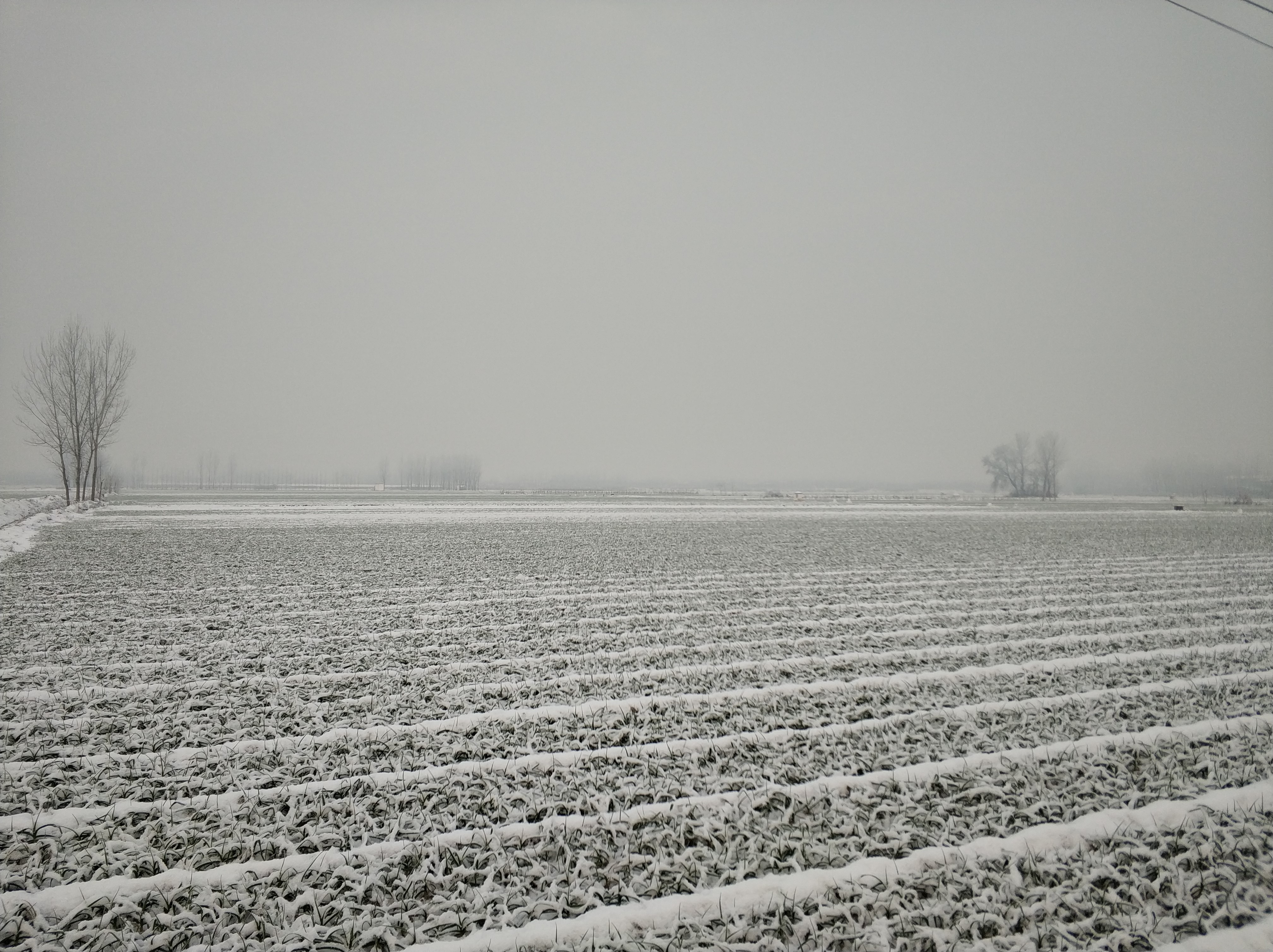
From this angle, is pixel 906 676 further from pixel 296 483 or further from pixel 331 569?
pixel 296 483

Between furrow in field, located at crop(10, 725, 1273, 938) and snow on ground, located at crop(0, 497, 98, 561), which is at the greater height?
snow on ground, located at crop(0, 497, 98, 561)

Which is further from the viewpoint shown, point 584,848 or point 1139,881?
point 584,848

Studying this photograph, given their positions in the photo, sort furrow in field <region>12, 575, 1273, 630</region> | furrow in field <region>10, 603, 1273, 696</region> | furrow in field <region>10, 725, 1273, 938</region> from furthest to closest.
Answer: furrow in field <region>12, 575, 1273, 630</region>, furrow in field <region>10, 603, 1273, 696</region>, furrow in field <region>10, 725, 1273, 938</region>

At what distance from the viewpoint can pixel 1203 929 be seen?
116 inches

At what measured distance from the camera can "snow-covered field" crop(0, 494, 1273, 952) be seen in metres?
2.98

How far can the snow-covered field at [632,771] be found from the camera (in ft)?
9.78

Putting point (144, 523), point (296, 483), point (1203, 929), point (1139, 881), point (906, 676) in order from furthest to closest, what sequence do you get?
point (296, 483) < point (144, 523) < point (906, 676) < point (1139, 881) < point (1203, 929)

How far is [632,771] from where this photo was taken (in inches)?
174

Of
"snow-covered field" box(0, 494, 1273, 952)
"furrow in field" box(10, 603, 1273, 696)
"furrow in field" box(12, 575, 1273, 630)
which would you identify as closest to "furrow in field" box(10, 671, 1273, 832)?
"snow-covered field" box(0, 494, 1273, 952)

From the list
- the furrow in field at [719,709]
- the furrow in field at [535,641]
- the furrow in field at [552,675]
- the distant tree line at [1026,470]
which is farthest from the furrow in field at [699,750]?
the distant tree line at [1026,470]

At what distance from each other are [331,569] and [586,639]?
917cm

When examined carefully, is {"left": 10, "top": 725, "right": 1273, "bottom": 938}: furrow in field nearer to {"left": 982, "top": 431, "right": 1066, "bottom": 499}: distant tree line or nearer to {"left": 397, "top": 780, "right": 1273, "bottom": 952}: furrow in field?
{"left": 397, "top": 780, "right": 1273, "bottom": 952}: furrow in field

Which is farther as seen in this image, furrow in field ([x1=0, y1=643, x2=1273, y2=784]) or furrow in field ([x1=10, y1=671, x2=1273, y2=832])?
furrow in field ([x1=0, y1=643, x2=1273, y2=784])

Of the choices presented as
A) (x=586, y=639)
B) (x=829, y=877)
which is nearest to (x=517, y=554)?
(x=586, y=639)
